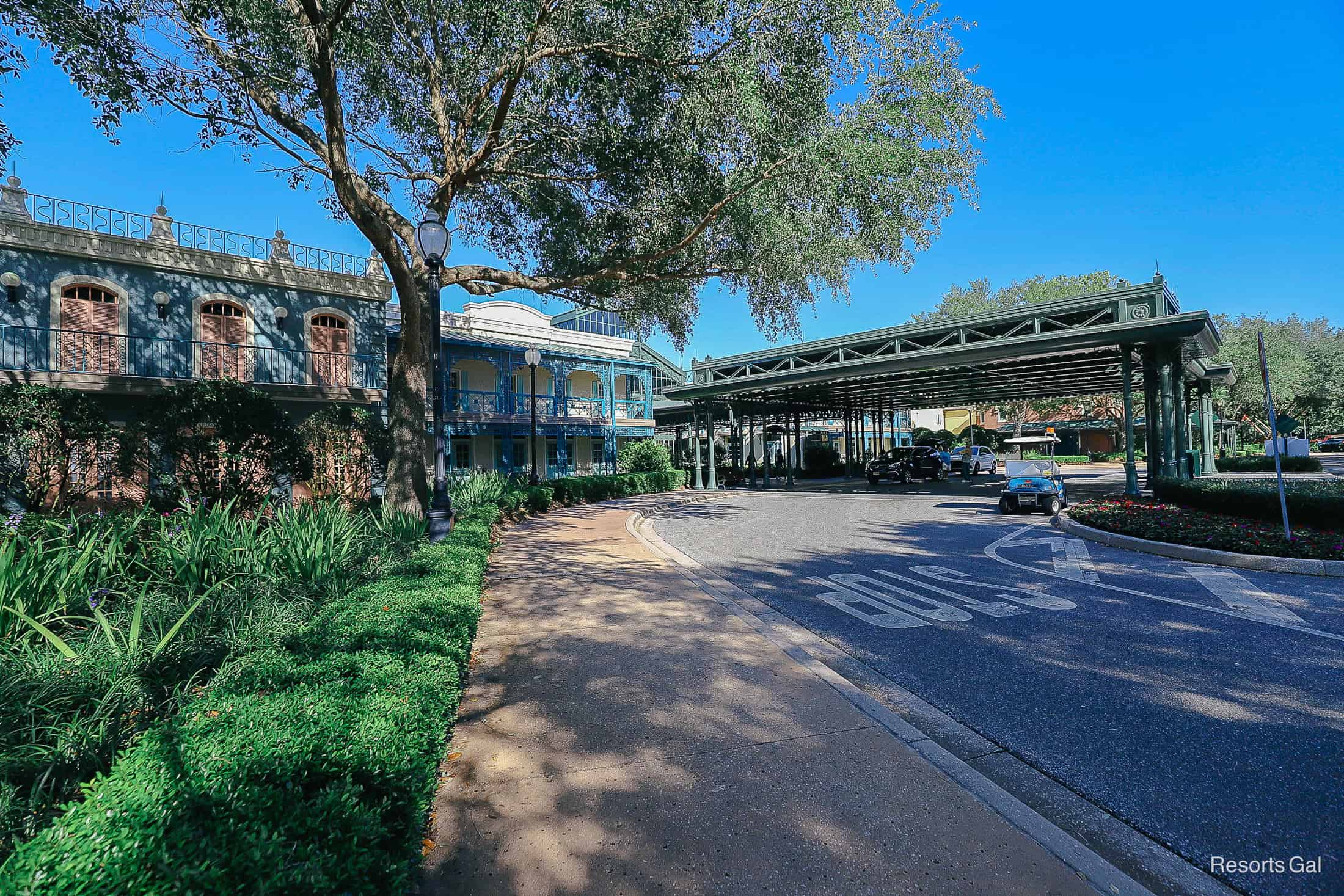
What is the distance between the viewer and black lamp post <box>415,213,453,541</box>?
26.2 feet

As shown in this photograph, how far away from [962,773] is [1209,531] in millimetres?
8866

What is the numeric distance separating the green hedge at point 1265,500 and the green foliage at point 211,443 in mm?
15635

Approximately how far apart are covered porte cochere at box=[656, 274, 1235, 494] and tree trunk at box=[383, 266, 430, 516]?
13028 mm

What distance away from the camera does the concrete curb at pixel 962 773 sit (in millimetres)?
2385

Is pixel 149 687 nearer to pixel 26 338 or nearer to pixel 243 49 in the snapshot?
pixel 243 49

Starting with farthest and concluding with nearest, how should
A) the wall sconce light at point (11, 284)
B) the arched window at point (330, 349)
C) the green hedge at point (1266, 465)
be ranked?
the green hedge at point (1266, 465) → the arched window at point (330, 349) → the wall sconce light at point (11, 284)

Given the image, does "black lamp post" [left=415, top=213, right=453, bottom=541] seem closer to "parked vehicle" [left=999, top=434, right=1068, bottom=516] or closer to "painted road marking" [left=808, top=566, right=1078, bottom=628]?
"painted road marking" [left=808, top=566, right=1078, bottom=628]

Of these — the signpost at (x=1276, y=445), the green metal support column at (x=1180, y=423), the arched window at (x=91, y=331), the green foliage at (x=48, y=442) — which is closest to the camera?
the signpost at (x=1276, y=445)

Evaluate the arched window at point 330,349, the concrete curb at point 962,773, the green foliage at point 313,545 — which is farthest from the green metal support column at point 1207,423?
the arched window at point 330,349

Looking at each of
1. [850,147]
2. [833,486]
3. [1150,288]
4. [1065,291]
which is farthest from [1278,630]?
[1065,291]

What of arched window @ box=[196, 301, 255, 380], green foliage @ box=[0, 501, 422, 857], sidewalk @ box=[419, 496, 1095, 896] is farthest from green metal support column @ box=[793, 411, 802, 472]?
sidewalk @ box=[419, 496, 1095, 896]

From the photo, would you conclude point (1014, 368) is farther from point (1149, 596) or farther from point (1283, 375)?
point (1283, 375)

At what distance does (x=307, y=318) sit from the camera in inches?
667

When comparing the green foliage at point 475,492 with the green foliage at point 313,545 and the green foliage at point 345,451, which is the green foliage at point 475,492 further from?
the green foliage at point 313,545
